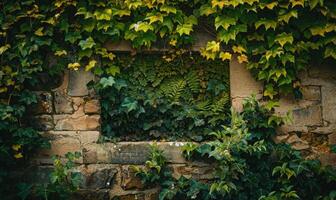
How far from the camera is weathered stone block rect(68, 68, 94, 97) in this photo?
14.1 feet

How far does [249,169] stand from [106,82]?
158cm

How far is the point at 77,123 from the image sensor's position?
430 centimetres

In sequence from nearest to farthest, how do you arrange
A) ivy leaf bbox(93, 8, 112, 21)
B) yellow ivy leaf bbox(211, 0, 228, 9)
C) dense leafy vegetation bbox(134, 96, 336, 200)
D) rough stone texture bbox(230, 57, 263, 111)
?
dense leafy vegetation bbox(134, 96, 336, 200)
yellow ivy leaf bbox(211, 0, 228, 9)
ivy leaf bbox(93, 8, 112, 21)
rough stone texture bbox(230, 57, 263, 111)

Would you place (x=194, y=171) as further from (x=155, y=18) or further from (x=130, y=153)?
(x=155, y=18)

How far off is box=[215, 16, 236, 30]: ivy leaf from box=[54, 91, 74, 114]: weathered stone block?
1.61 m

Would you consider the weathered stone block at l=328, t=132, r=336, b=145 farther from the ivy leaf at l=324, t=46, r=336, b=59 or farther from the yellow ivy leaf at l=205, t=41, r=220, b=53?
the yellow ivy leaf at l=205, t=41, r=220, b=53

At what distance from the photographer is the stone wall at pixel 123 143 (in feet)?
13.9

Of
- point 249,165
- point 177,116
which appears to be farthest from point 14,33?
point 249,165

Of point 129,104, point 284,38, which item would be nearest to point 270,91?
point 284,38

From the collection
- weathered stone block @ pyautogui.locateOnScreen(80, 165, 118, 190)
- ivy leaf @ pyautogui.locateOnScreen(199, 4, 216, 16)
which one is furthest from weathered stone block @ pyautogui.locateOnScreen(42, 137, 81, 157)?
ivy leaf @ pyautogui.locateOnScreen(199, 4, 216, 16)

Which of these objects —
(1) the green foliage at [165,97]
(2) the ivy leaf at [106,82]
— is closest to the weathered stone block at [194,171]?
(1) the green foliage at [165,97]

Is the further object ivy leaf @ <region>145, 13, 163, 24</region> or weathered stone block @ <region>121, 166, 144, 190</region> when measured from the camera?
weathered stone block @ <region>121, 166, 144, 190</region>

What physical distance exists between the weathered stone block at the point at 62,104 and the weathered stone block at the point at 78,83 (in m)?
0.07

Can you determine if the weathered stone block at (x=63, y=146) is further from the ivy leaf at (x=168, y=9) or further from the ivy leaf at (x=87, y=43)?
the ivy leaf at (x=168, y=9)
